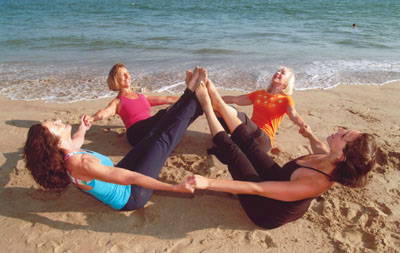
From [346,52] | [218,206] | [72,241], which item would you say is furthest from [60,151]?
[346,52]

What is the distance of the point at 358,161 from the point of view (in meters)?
2.35

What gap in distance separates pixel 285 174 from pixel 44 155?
2237 millimetres

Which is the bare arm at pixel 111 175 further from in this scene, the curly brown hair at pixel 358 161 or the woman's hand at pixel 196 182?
the curly brown hair at pixel 358 161

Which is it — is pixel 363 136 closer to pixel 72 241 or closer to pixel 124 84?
pixel 72 241

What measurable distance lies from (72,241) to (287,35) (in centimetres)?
1364

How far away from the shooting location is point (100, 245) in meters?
2.82

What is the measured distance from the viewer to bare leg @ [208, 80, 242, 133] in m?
3.59

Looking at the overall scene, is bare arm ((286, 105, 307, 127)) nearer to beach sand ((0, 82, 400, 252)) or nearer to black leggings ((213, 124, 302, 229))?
beach sand ((0, 82, 400, 252))

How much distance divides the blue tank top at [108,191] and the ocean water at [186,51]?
4108 mm

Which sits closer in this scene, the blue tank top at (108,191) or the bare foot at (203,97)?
the blue tank top at (108,191)

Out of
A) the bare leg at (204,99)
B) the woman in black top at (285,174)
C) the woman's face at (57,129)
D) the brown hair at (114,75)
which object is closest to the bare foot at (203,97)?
the bare leg at (204,99)

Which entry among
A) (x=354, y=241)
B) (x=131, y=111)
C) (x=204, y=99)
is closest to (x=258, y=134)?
(x=204, y=99)

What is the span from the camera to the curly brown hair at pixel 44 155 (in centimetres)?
254

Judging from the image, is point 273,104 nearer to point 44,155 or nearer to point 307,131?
point 307,131
